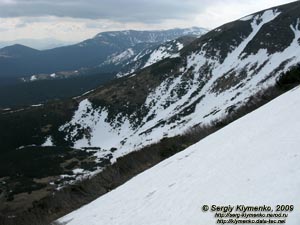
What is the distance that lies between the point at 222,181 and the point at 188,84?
109m

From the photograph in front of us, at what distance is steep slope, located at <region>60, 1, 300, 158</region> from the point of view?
9369 cm

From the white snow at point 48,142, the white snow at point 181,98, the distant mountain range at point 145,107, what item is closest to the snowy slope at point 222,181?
the distant mountain range at point 145,107

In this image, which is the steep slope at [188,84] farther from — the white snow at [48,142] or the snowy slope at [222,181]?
the snowy slope at [222,181]

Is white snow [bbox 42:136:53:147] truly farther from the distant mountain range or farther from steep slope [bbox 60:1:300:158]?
steep slope [bbox 60:1:300:158]

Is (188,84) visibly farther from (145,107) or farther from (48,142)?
(48,142)

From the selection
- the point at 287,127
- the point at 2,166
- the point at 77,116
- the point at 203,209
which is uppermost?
the point at 77,116

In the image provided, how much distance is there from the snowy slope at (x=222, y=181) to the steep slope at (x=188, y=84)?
232 feet

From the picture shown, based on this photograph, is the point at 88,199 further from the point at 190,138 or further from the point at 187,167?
the point at 190,138

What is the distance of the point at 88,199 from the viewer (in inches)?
569

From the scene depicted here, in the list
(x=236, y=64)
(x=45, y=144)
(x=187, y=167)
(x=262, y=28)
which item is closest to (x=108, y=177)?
(x=187, y=167)

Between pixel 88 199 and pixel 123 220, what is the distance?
6.00m

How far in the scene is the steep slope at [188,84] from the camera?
9369cm

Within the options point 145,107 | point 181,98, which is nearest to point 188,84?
point 181,98

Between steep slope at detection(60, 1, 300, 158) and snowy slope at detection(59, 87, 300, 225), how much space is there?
70.6 m
